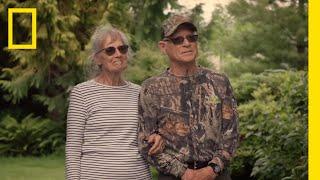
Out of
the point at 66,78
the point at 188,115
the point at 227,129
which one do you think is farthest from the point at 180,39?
the point at 66,78

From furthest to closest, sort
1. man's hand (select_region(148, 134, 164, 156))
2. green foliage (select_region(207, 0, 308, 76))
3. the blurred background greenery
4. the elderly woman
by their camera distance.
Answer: green foliage (select_region(207, 0, 308, 76))
the blurred background greenery
the elderly woman
man's hand (select_region(148, 134, 164, 156))

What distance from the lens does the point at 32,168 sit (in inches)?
406

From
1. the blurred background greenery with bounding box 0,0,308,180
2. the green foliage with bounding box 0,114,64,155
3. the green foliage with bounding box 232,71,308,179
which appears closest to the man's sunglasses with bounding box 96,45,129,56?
the green foliage with bounding box 232,71,308,179

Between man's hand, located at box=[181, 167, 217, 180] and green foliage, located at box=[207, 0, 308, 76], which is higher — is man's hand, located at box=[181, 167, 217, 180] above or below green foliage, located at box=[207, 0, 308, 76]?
below

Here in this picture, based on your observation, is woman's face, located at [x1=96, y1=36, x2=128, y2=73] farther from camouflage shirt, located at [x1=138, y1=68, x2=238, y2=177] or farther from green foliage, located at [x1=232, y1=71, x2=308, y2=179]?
green foliage, located at [x1=232, y1=71, x2=308, y2=179]

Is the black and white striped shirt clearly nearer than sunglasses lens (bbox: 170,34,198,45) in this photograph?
No

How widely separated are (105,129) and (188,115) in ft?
1.46

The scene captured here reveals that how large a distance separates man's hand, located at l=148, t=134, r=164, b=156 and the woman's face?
43 cm

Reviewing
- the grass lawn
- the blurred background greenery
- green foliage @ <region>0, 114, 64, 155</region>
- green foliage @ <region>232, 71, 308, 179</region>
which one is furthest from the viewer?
green foliage @ <region>0, 114, 64, 155</region>

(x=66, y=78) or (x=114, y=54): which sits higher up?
(x=114, y=54)

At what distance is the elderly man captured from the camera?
3.00 meters

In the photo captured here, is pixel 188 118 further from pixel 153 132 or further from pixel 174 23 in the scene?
pixel 174 23

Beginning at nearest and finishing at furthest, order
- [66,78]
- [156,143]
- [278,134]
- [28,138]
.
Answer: [156,143], [278,134], [28,138], [66,78]

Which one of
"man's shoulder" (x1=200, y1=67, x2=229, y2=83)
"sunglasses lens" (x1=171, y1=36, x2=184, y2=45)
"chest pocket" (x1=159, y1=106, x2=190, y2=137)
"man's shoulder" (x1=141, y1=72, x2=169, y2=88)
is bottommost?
"chest pocket" (x1=159, y1=106, x2=190, y2=137)
